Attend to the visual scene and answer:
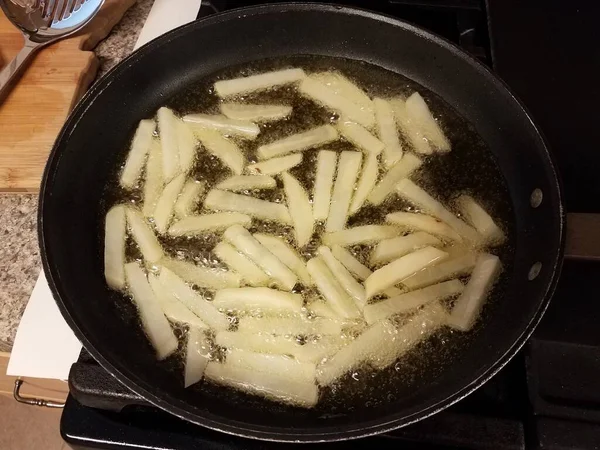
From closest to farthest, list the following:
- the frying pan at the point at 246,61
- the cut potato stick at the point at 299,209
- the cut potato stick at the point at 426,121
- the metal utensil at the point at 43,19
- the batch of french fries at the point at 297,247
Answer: the frying pan at the point at 246,61, the batch of french fries at the point at 297,247, the cut potato stick at the point at 299,209, the cut potato stick at the point at 426,121, the metal utensil at the point at 43,19

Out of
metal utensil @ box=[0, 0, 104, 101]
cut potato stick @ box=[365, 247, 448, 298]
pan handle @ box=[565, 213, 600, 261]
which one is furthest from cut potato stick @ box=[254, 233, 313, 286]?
metal utensil @ box=[0, 0, 104, 101]

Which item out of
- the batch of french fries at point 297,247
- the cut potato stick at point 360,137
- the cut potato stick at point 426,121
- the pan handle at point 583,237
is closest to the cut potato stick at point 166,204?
the batch of french fries at point 297,247

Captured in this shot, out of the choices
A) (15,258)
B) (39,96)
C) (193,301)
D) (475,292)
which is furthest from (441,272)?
(39,96)

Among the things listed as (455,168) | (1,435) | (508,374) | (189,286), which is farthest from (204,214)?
(1,435)

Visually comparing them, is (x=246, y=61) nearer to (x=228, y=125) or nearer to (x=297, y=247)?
(x=228, y=125)

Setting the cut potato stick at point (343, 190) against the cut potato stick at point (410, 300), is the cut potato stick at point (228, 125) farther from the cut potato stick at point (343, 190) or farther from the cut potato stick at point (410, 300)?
the cut potato stick at point (410, 300)

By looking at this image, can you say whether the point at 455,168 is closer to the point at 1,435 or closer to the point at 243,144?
the point at 243,144
